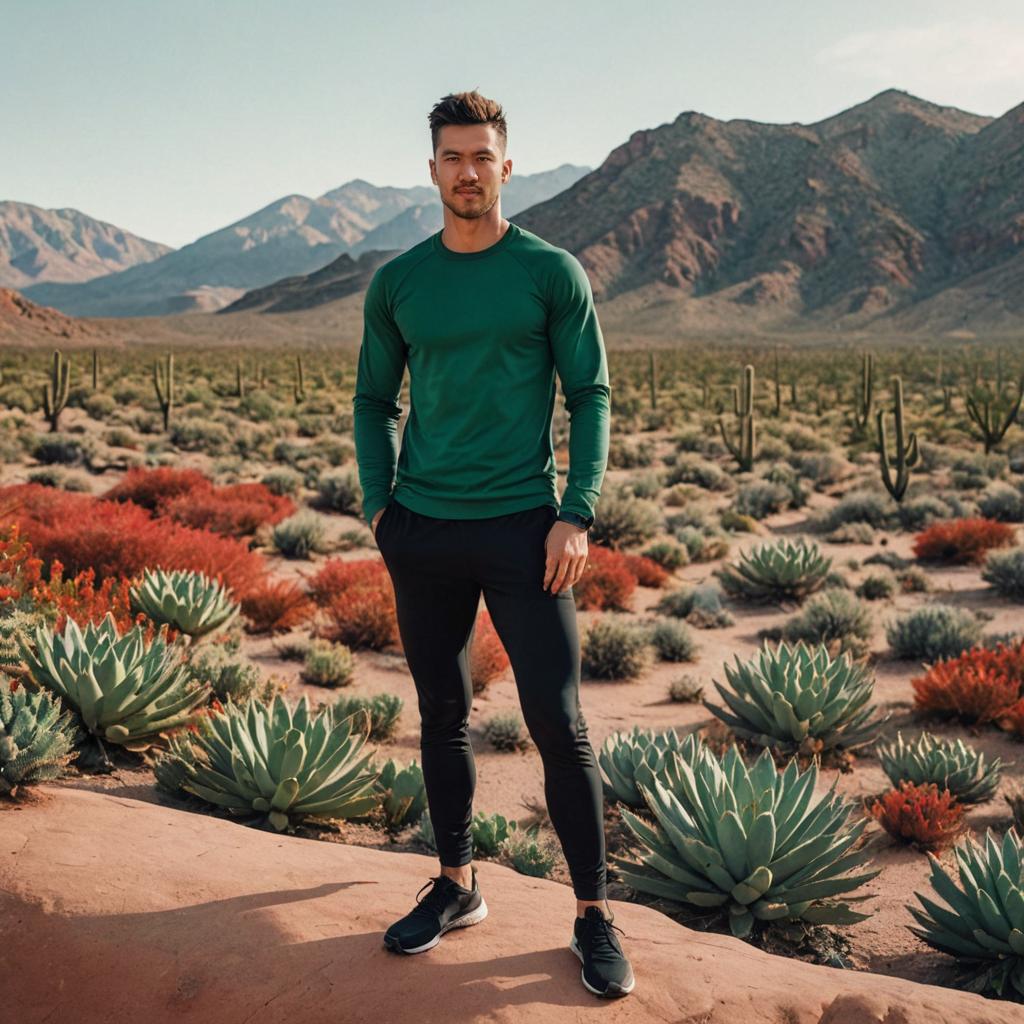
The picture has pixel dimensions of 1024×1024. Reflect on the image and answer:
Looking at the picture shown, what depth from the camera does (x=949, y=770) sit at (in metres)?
5.89

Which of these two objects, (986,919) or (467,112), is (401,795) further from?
(467,112)

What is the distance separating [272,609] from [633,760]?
4.30 metres

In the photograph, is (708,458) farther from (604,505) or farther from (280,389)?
(280,389)

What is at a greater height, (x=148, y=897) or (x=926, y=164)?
(x=926, y=164)

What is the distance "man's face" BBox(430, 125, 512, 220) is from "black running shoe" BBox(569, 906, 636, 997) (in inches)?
85.1

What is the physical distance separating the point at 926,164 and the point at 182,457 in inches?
4938

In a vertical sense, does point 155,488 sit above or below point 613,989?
above

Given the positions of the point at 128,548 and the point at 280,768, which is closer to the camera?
the point at 280,768

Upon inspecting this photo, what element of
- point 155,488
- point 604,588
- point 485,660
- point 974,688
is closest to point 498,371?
point 485,660

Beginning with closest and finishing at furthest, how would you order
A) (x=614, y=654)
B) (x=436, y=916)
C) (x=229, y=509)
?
(x=436, y=916), (x=614, y=654), (x=229, y=509)

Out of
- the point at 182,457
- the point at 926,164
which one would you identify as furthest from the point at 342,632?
the point at 926,164

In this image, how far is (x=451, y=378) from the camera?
315cm

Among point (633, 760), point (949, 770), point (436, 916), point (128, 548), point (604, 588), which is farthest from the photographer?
point (604, 588)

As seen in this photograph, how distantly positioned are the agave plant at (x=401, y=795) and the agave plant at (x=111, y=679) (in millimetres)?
1207
